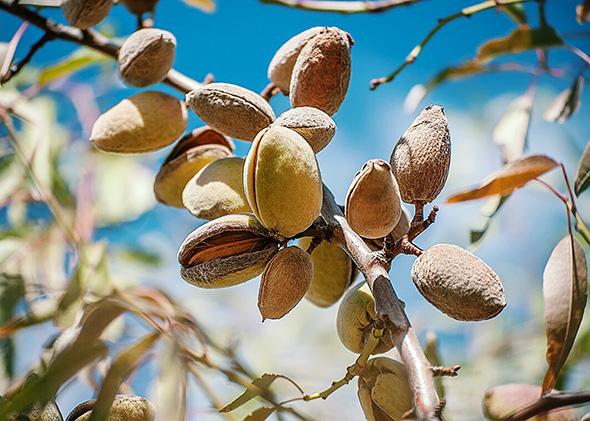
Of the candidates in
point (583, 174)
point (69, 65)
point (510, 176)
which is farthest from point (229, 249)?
point (69, 65)

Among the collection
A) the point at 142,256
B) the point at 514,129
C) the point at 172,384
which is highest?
the point at 514,129

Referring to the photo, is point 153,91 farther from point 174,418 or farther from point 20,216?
point 20,216

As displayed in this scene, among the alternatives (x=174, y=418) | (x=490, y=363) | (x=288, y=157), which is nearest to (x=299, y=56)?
(x=288, y=157)

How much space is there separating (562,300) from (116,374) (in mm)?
485

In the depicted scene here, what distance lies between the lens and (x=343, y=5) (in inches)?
50.6

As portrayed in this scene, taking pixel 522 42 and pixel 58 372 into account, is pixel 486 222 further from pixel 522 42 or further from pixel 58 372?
pixel 58 372

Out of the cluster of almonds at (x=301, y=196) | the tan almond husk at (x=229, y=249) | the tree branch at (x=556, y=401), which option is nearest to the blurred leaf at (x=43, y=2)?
the cluster of almonds at (x=301, y=196)

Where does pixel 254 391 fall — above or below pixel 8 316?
above

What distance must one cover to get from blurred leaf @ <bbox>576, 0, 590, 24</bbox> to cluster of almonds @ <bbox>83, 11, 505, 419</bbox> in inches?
21.1

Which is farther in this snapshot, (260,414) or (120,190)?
(120,190)

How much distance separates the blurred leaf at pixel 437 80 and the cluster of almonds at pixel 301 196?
48 cm

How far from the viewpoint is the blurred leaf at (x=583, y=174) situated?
3.04 ft

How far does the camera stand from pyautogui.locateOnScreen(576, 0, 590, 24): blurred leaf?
47.6 inches

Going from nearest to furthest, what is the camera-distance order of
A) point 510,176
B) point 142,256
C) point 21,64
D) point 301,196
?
point 301,196
point 510,176
point 21,64
point 142,256
